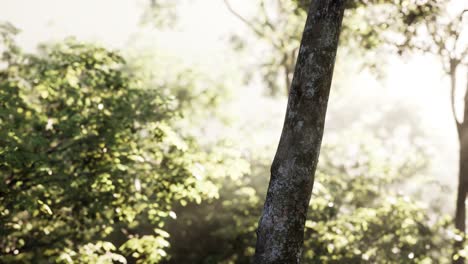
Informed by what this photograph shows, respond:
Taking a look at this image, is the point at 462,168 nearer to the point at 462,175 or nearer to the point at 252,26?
the point at 462,175

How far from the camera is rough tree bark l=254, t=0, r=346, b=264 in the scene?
513 centimetres

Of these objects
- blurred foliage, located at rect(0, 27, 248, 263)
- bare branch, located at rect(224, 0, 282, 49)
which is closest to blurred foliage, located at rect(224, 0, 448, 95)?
bare branch, located at rect(224, 0, 282, 49)

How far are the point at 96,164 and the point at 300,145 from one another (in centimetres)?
522

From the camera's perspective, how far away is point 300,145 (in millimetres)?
5238

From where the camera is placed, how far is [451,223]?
1305 cm

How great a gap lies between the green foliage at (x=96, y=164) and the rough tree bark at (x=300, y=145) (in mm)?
3296

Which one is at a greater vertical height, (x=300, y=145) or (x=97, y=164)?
(x=97, y=164)

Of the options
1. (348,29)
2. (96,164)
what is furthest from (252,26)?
(96,164)

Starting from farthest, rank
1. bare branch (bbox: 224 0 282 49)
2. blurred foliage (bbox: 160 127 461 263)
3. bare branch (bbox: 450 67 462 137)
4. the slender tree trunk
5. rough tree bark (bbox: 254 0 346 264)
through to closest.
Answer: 1. bare branch (bbox: 224 0 282 49)
2. bare branch (bbox: 450 67 462 137)
3. the slender tree trunk
4. blurred foliage (bbox: 160 127 461 263)
5. rough tree bark (bbox: 254 0 346 264)

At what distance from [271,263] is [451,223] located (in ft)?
33.7

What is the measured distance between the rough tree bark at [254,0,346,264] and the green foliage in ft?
10.8

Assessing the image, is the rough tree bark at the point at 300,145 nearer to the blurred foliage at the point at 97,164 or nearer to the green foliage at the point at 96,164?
the blurred foliage at the point at 97,164

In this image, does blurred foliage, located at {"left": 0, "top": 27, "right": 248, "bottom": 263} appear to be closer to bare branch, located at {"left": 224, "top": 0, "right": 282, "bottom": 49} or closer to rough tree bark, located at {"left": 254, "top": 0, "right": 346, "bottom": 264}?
rough tree bark, located at {"left": 254, "top": 0, "right": 346, "bottom": 264}

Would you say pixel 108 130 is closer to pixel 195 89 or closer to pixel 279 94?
pixel 279 94
